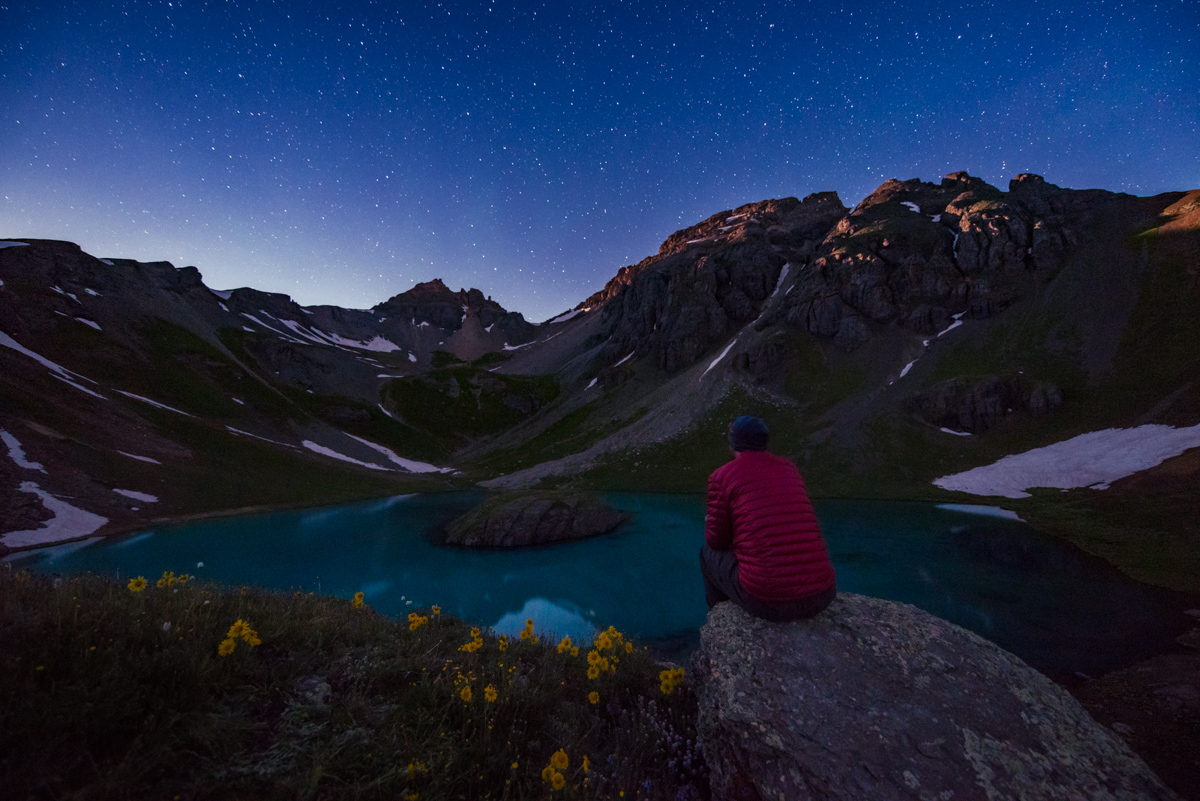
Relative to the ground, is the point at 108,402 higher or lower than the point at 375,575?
higher

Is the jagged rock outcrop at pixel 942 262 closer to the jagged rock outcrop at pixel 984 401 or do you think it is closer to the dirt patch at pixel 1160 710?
the jagged rock outcrop at pixel 984 401

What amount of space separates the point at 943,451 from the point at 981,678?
61670 millimetres

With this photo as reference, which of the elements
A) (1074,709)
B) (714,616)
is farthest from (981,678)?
(714,616)

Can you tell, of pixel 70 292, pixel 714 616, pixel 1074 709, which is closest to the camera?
pixel 1074 709

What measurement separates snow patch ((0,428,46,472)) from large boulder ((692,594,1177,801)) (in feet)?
188

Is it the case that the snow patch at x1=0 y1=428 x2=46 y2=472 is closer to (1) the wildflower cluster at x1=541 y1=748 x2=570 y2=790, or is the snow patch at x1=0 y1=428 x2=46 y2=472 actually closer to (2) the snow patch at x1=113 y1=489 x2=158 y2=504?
(2) the snow patch at x1=113 y1=489 x2=158 y2=504

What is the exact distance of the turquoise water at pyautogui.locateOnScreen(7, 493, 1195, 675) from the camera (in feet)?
48.9

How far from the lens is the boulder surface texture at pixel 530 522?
1252 inches

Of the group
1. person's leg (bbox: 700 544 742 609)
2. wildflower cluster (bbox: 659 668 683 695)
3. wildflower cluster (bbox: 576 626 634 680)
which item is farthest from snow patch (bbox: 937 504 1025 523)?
wildflower cluster (bbox: 659 668 683 695)

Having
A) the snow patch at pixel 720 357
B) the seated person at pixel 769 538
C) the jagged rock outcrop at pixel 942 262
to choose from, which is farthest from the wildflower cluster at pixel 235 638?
the jagged rock outcrop at pixel 942 262

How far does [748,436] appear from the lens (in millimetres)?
5895

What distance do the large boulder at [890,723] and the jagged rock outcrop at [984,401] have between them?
65973 mm

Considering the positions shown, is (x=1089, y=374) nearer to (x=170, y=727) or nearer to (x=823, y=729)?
(x=823, y=729)

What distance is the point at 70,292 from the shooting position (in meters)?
79.1
